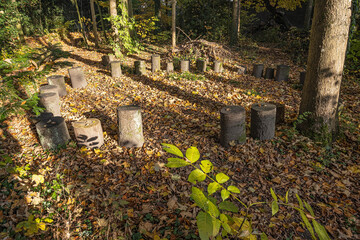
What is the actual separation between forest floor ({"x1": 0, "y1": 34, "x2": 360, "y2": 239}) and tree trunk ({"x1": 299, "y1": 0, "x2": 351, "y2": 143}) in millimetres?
435

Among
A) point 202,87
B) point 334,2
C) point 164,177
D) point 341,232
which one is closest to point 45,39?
point 202,87

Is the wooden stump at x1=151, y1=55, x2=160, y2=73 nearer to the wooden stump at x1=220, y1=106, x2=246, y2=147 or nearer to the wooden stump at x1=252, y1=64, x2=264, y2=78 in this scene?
the wooden stump at x1=252, y1=64, x2=264, y2=78

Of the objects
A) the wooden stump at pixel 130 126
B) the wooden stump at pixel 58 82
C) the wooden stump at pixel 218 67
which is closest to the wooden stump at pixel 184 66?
the wooden stump at pixel 218 67

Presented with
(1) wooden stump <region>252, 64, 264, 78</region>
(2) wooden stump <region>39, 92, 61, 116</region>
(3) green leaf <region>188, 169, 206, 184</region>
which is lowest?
(2) wooden stump <region>39, 92, 61, 116</region>

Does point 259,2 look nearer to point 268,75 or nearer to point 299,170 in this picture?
point 268,75

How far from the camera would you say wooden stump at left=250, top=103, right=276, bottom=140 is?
4535 millimetres

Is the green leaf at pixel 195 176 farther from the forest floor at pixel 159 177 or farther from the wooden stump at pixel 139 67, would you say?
the wooden stump at pixel 139 67

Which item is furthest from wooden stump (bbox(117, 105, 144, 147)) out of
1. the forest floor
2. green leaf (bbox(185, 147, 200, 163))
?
green leaf (bbox(185, 147, 200, 163))

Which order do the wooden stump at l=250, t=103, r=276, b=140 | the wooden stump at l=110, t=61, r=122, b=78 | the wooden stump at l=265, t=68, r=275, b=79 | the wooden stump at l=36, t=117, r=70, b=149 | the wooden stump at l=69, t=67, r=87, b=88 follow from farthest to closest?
the wooden stump at l=265, t=68, r=275, b=79, the wooden stump at l=110, t=61, r=122, b=78, the wooden stump at l=69, t=67, r=87, b=88, the wooden stump at l=250, t=103, r=276, b=140, the wooden stump at l=36, t=117, r=70, b=149

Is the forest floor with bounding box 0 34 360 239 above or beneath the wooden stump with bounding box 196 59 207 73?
beneath

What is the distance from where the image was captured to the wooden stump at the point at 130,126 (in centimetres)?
435

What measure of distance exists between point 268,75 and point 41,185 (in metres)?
9.28

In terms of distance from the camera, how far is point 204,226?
3.20 ft

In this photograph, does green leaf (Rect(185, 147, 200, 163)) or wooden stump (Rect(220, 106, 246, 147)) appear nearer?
green leaf (Rect(185, 147, 200, 163))
